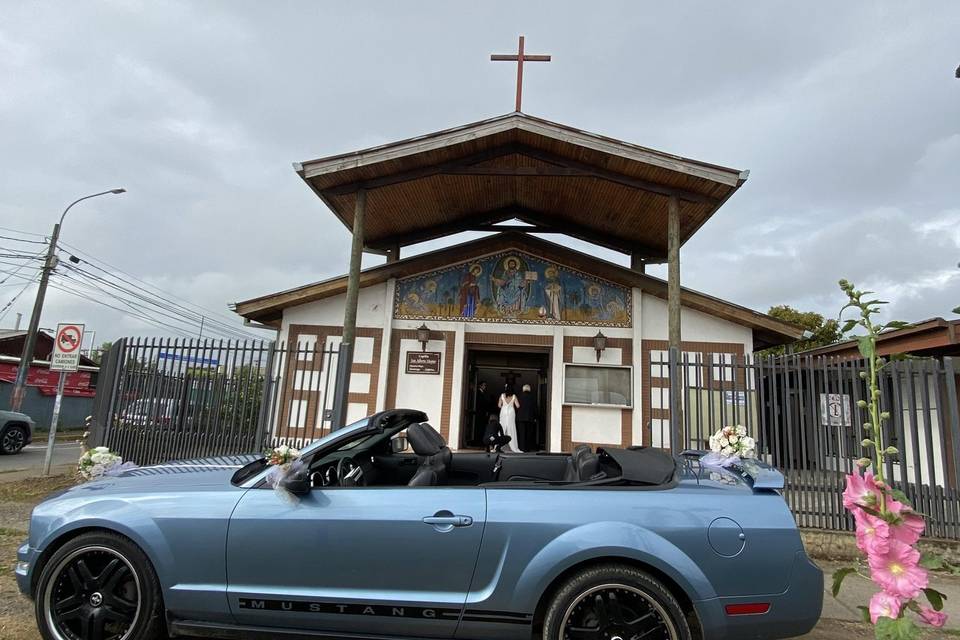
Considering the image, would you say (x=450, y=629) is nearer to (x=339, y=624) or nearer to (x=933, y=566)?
(x=339, y=624)

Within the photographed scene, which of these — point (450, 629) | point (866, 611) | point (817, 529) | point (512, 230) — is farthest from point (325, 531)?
point (512, 230)

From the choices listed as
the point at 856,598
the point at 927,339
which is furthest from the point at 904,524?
the point at 927,339

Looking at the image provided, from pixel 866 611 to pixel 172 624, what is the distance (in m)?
3.39

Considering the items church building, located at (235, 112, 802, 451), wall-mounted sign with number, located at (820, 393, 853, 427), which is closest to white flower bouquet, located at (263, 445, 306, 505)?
wall-mounted sign with number, located at (820, 393, 853, 427)

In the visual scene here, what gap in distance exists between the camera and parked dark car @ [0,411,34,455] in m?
14.0

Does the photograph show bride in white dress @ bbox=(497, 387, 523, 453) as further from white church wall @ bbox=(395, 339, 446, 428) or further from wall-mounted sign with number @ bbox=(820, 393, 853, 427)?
wall-mounted sign with number @ bbox=(820, 393, 853, 427)

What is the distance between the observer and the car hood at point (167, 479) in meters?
3.45

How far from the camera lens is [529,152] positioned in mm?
9555

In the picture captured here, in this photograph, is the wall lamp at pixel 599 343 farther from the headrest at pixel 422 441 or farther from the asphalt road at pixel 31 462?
the asphalt road at pixel 31 462

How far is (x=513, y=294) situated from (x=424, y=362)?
7.29 ft

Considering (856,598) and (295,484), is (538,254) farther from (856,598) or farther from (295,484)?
(295,484)

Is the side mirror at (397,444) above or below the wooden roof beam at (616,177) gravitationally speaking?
below

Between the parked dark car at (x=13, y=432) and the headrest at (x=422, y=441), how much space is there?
588 inches

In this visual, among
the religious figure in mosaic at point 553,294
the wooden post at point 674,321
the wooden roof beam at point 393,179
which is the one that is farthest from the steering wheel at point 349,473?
the religious figure in mosaic at point 553,294
